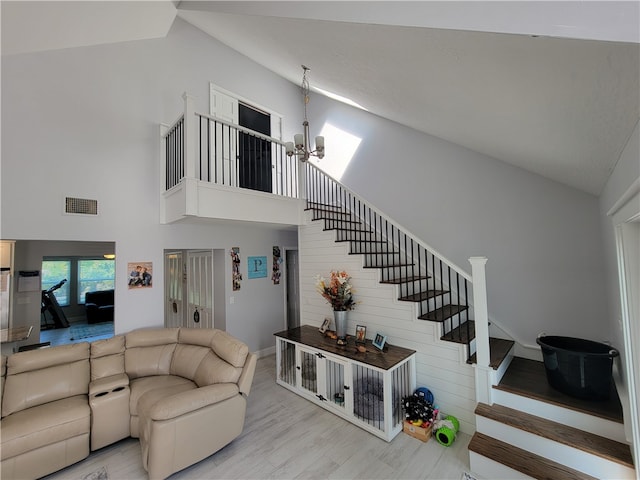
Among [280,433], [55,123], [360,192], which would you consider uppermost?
[55,123]

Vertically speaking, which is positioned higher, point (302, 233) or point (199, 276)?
point (302, 233)

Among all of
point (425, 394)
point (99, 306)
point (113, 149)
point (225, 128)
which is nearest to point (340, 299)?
point (425, 394)

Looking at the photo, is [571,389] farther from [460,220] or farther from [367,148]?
[367,148]

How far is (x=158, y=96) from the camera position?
4.01 metres

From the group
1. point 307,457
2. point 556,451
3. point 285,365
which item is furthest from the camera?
point 285,365

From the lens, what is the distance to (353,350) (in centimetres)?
318

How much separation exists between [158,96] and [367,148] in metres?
3.58

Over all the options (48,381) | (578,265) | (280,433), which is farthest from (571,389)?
(48,381)

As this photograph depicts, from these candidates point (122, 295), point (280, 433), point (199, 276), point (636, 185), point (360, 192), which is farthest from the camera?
point (360, 192)

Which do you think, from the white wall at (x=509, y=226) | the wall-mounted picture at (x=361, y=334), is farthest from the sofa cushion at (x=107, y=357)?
the white wall at (x=509, y=226)

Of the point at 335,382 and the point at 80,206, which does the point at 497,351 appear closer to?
the point at 335,382

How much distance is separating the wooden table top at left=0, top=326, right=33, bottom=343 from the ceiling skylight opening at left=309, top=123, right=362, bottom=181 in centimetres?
517

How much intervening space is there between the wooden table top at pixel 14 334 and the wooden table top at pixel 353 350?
9.29 feet

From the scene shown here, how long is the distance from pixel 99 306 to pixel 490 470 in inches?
177
